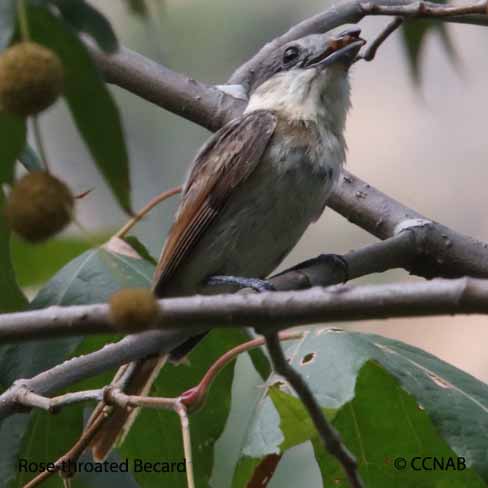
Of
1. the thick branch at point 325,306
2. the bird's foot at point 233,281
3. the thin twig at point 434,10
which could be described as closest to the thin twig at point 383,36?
the thin twig at point 434,10

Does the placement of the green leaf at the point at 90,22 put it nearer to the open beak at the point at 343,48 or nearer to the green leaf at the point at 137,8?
the green leaf at the point at 137,8

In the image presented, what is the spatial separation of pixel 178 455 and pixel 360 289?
5.18ft

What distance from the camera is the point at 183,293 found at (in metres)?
3.66

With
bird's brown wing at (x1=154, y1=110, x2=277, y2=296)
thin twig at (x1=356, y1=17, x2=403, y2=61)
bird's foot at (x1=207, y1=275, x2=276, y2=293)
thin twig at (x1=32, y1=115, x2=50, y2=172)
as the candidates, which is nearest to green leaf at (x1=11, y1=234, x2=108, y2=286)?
bird's brown wing at (x1=154, y1=110, x2=277, y2=296)

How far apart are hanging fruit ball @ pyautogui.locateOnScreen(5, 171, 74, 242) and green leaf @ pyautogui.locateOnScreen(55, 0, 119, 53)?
302 millimetres

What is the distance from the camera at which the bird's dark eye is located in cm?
404

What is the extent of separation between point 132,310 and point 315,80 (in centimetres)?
273

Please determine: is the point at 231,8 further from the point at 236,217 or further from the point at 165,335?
the point at 165,335

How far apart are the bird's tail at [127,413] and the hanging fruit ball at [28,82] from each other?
1.53 meters

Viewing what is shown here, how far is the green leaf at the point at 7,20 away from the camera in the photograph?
1.63 meters

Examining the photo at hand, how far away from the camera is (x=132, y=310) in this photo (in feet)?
4.31

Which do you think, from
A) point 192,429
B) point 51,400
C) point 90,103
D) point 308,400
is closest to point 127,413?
Answer: point 192,429

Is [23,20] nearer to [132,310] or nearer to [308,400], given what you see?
[132,310]

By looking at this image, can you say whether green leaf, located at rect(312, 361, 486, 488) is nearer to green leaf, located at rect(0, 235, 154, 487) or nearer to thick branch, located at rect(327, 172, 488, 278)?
thick branch, located at rect(327, 172, 488, 278)
